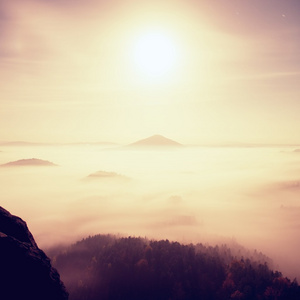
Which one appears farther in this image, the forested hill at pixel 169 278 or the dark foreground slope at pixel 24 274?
the forested hill at pixel 169 278

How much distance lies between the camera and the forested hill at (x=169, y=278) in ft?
381

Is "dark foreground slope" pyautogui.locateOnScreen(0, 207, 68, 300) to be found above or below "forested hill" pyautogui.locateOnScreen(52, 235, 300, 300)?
above

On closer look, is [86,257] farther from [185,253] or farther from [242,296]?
[242,296]

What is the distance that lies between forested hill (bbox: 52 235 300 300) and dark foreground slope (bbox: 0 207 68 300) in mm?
99961

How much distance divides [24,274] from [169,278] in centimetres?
11234

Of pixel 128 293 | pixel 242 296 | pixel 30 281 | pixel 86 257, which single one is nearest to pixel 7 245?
pixel 30 281

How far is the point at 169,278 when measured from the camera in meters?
124

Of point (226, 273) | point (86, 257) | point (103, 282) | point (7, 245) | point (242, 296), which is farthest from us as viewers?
point (86, 257)

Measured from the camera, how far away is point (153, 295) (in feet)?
383

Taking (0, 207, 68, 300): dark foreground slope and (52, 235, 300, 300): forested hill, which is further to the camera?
(52, 235, 300, 300): forested hill

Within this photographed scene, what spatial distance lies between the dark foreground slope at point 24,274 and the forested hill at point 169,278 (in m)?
100.0

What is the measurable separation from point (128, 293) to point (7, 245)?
106379 mm

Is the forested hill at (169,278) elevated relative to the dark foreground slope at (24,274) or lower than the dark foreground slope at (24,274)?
lower

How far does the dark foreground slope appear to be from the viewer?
2275cm
